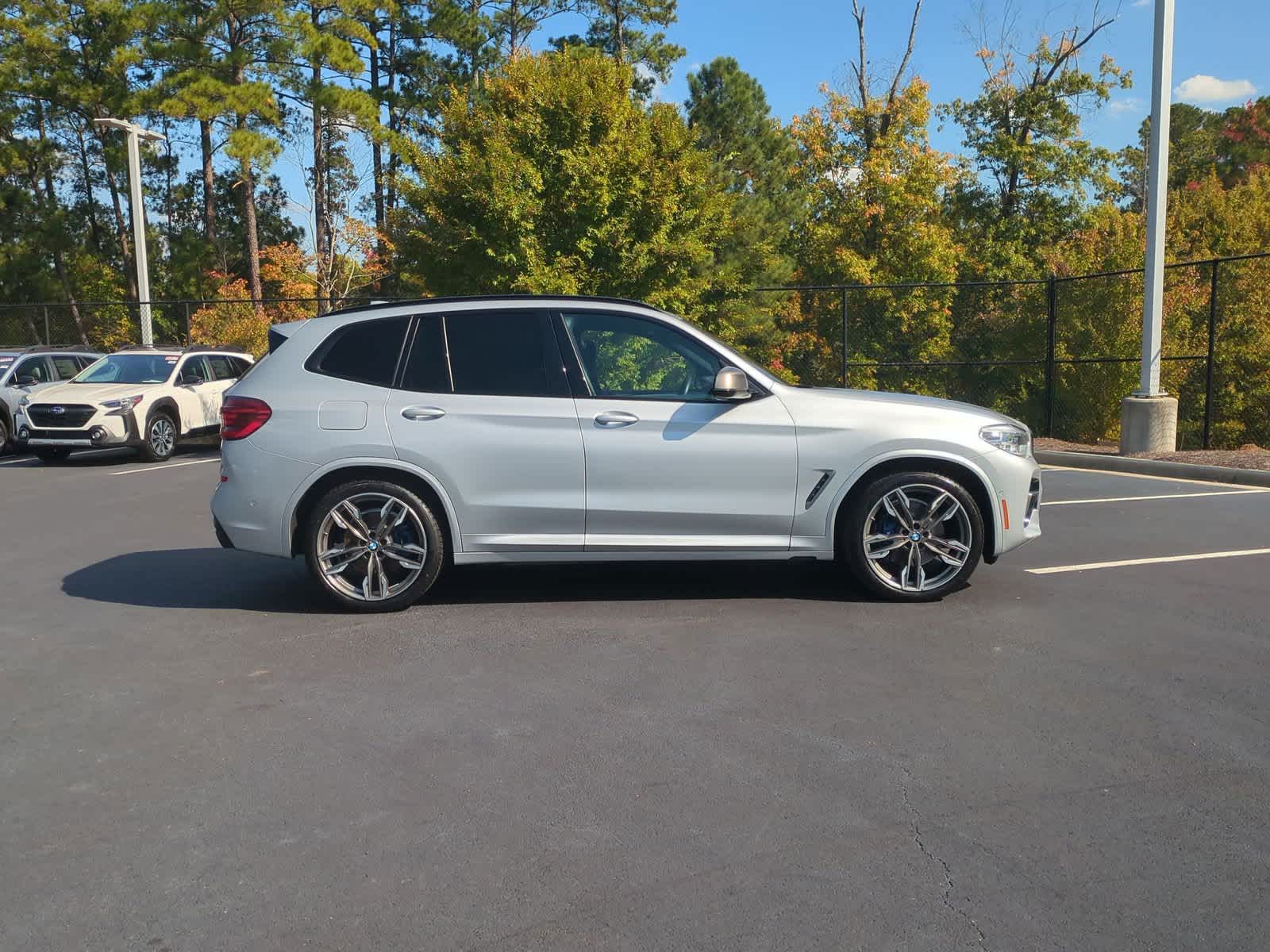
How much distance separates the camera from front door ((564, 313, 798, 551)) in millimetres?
6430

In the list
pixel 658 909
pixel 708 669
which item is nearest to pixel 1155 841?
pixel 658 909

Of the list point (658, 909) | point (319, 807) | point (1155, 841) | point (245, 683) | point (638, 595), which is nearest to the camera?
point (658, 909)

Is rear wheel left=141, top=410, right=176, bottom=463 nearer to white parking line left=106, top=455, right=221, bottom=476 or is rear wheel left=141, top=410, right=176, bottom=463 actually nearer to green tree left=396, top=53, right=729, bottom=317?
white parking line left=106, top=455, right=221, bottom=476

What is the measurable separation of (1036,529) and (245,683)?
4.69 metres

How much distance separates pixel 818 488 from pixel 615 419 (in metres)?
1.28

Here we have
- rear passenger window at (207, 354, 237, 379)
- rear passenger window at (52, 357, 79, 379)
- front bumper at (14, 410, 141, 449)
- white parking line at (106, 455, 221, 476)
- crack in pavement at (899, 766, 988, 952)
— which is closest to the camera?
crack in pavement at (899, 766, 988, 952)

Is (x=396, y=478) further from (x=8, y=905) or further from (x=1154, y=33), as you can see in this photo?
(x=1154, y=33)

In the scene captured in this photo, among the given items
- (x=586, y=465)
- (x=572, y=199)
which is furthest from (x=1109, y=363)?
(x=586, y=465)

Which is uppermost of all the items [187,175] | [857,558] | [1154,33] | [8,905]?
[187,175]

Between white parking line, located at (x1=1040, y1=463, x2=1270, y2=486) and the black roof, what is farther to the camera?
white parking line, located at (x1=1040, y1=463, x2=1270, y2=486)

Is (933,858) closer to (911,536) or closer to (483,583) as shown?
(911,536)

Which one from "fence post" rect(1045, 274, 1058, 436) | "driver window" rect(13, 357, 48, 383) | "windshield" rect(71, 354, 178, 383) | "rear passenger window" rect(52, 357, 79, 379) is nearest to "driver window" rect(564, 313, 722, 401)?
"fence post" rect(1045, 274, 1058, 436)

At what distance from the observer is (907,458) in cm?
657

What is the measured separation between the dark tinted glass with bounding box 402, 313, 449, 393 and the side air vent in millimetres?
2262
